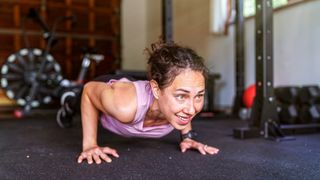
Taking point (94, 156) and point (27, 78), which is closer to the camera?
point (94, 156)

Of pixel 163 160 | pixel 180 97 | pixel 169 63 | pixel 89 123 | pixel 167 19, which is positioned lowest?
pixel 163 160

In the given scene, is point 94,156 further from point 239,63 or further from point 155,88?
point 239,63

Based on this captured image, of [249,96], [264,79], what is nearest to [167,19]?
[249,96]

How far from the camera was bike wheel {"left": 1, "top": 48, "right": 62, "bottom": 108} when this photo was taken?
3.72 meters

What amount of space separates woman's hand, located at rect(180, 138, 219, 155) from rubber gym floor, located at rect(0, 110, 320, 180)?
2 centimetres

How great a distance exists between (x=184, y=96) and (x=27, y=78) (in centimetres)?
300

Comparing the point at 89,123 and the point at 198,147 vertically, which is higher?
the point at 89,123

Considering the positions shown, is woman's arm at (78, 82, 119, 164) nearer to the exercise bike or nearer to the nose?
the nose

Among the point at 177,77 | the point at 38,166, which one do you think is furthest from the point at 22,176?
the point at 177,77

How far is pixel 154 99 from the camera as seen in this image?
1227mm

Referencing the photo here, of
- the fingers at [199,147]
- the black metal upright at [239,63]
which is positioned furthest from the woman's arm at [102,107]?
the black metal upright at [239,63]

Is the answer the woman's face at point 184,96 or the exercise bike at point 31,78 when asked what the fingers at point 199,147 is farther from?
the exercise bike at point 31,78

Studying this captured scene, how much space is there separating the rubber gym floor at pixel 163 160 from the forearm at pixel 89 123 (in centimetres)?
8

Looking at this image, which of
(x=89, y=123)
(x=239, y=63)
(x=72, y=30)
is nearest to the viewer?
(x=89, y=123)
